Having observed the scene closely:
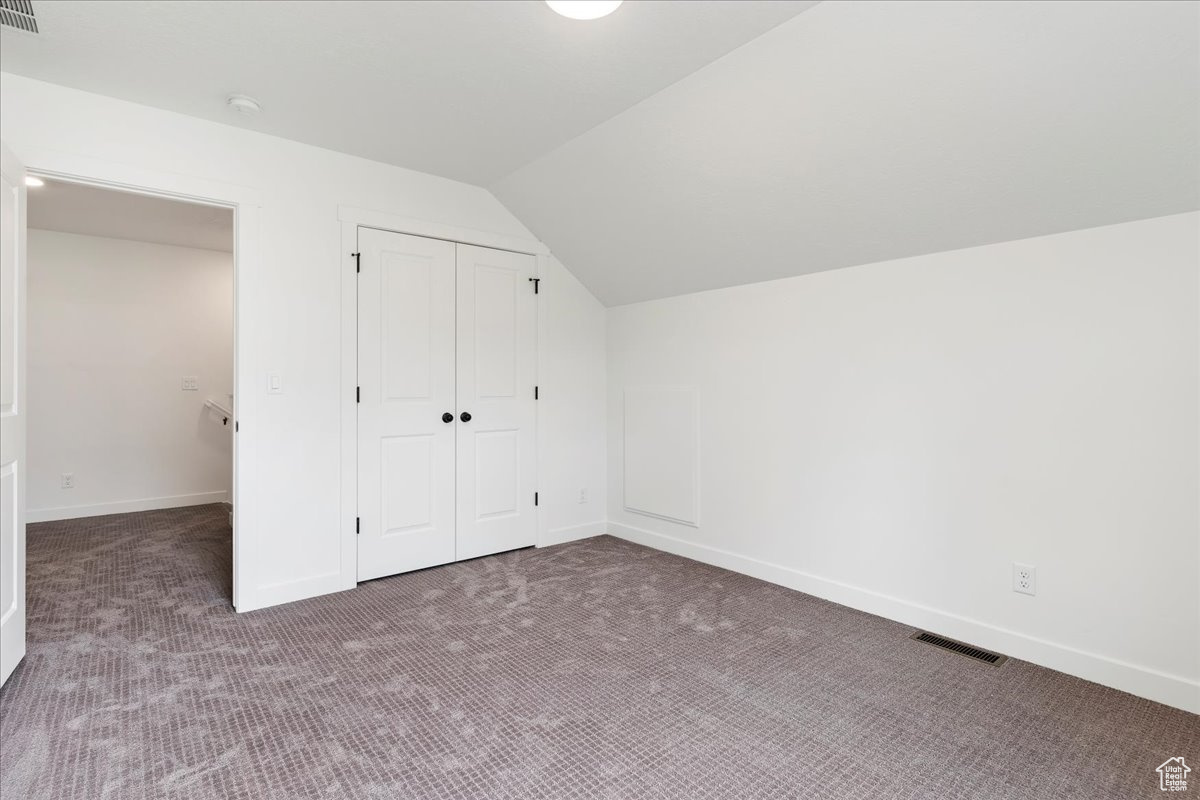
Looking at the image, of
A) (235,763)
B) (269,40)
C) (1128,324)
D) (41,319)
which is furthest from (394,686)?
(41,319)

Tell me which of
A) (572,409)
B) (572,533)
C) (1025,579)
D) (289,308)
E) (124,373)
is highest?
(289,308)

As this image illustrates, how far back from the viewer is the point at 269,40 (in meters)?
2.19

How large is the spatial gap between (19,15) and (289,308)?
1422 mm

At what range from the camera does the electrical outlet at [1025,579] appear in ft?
7.85

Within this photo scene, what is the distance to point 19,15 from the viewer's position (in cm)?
205

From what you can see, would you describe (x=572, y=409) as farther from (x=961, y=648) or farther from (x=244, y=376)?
(x=961, y=648)

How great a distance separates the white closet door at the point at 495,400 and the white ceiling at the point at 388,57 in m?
1.09

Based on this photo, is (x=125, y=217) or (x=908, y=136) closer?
(x=908, y=136)

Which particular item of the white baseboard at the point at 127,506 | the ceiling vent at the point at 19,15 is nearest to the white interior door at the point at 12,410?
the ceiling vent at the point at 19,15

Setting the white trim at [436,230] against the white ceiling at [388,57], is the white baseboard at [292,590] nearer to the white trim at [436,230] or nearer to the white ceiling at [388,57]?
the white trim at [436,230]

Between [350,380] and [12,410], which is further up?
[350,380]

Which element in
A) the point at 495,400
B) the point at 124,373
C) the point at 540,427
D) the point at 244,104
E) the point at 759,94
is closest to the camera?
the point at 759,94

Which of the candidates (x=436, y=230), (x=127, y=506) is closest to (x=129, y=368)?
(x=127, y=506)

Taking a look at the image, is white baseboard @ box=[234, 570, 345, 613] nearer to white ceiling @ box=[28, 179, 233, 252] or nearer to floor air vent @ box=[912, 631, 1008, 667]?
white ceiling @ box=[28, 179, 233, 252]
